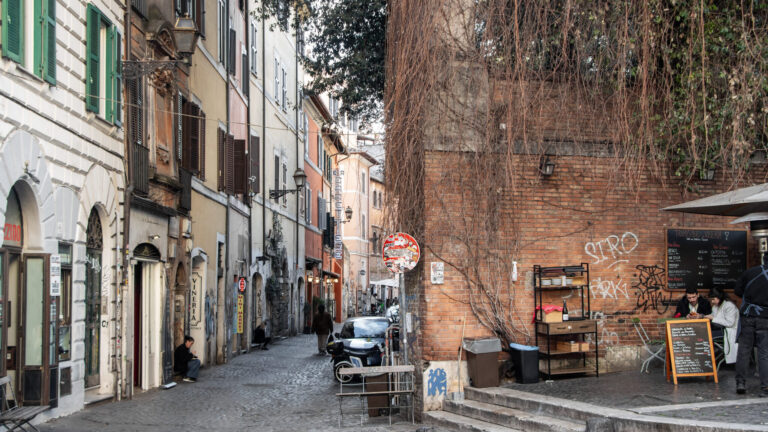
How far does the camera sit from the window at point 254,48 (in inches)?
1098

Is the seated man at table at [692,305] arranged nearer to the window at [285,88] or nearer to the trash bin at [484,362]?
the trash bin at [484,362]

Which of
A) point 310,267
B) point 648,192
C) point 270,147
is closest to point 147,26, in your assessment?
point 648,192

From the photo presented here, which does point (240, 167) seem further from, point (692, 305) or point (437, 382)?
point (692, 305)

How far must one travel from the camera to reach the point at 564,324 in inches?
471

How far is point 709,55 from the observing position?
470 inches

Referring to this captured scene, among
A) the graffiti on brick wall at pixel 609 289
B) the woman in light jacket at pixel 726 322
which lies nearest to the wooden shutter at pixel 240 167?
the graffiti on brick wall at pixel 609 289

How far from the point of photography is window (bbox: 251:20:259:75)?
1098 inches

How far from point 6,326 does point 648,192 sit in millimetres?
9164

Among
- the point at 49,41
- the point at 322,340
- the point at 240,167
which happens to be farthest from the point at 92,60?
the point at 322,340

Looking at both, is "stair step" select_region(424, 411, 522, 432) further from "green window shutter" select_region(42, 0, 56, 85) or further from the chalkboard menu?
"green window shutter" select_region(42, 0, 56, 85)

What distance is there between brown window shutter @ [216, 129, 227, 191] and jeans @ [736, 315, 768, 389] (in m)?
15.7

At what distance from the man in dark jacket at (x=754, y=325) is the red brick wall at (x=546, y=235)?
261 cm

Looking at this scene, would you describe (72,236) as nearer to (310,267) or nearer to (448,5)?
(448,5)

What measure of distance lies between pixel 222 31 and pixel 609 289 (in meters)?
14.8
